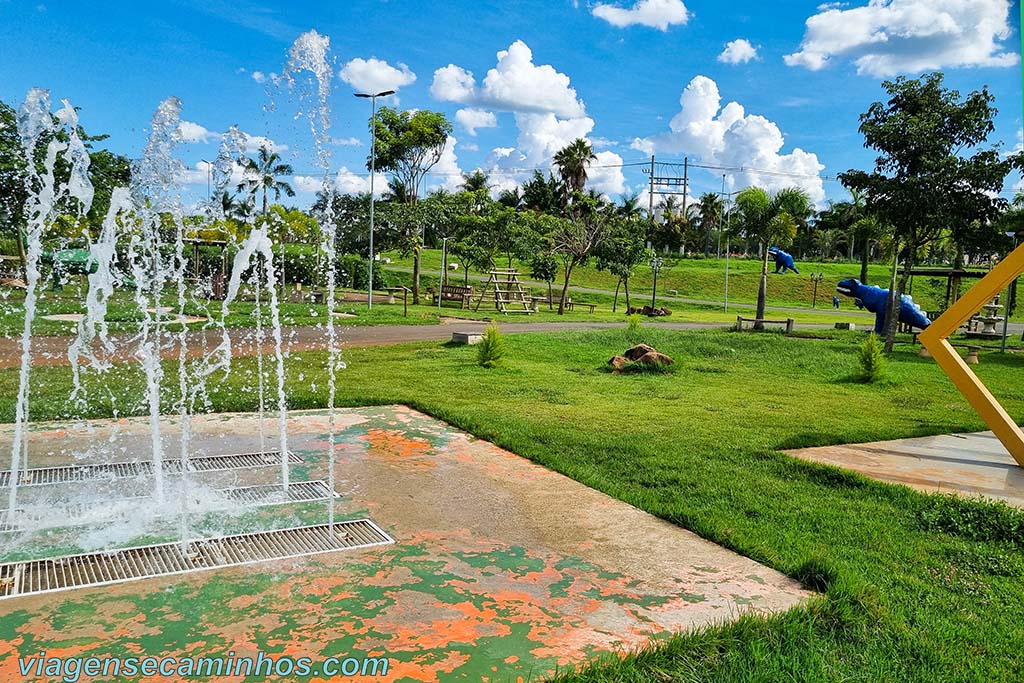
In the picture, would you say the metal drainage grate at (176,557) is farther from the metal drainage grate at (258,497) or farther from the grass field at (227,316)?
the grass field at (227,316)

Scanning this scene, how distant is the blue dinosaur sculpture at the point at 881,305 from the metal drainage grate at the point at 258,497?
19.6 meters

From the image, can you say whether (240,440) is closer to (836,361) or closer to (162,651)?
(162,651)

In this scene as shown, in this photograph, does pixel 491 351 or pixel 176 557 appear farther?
pixel 491 351

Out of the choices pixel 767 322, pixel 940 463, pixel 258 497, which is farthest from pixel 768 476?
pixel 767 322

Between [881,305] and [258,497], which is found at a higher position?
[881,305]

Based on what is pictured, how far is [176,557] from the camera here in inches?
155

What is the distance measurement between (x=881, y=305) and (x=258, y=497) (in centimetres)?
2169

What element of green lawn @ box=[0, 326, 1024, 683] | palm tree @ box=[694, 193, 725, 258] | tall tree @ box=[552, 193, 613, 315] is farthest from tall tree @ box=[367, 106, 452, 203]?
palm tree @ box=[694, 193, 725, 258]

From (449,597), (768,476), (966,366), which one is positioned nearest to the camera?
(449,597)

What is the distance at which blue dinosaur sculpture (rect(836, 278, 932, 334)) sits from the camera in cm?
2194

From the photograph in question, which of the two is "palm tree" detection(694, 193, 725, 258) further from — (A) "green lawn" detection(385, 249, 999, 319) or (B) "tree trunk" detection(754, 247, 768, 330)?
(B) "tree trunk" detection(754, 247, 768, 330)

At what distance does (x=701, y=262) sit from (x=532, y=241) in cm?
3405

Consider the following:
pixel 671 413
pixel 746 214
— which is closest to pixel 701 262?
pixel 746 214

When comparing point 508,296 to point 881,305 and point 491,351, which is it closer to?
point 881,305
